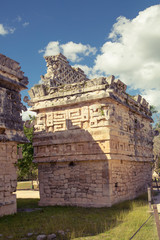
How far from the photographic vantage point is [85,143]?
1080cm

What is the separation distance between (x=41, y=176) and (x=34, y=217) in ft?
10.5

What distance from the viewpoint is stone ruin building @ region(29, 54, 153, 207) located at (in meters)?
10.3

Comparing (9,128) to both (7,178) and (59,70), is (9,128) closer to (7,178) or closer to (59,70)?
(7,178)

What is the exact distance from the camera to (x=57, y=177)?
36.8ft

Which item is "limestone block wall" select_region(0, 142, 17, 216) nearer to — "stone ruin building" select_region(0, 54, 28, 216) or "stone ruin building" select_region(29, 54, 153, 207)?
"stone ruin building" select_region(0, 54, 28, 216)

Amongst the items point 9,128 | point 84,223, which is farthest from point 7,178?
point 84,223

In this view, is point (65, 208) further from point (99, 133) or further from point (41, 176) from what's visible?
point (99, 133)

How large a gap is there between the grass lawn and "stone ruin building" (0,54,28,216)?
0.72 m

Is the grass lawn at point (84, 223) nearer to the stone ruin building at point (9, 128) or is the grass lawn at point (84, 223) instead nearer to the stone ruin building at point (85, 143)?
the stone ruin building at point (9, 128)

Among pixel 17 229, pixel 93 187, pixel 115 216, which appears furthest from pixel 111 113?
pixel 17 229

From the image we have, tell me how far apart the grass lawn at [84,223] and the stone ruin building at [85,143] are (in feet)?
3.49

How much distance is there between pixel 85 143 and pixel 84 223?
393 centimetres

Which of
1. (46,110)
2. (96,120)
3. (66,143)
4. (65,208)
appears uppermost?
(46,110)

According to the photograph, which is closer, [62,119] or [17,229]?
[17,229]
